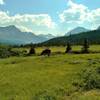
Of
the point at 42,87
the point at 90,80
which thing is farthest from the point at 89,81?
the point at 42,87

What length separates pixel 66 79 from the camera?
121 feet

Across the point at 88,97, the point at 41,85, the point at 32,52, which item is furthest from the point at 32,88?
the point at 32,52

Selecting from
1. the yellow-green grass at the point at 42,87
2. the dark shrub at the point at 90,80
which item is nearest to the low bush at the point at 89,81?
the dark shrub at the point at 90,80

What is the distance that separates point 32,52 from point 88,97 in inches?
3000

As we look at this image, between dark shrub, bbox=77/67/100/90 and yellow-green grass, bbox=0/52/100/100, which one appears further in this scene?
dark shrub, bbox=77/67/100/90

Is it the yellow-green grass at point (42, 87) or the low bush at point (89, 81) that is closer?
the yellow-green grass at point (42, 87)

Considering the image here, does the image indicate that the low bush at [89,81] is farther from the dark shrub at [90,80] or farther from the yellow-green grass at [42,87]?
the yellow-green grass at [42,87]

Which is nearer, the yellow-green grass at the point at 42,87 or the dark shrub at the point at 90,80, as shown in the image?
the yellow-green grass at the point at 42,87

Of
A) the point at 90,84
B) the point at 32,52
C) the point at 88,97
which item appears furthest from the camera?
the point at 32,52

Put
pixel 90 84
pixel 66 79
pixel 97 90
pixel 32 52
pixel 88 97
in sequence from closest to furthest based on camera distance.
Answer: pixel 88 97
pixel 97 90
pixel 90 84
pixel 66 79
pixel 32 52

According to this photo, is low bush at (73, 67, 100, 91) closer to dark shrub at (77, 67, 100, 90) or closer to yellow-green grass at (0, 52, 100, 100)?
dark shrub at (77, 67, 100, 90)

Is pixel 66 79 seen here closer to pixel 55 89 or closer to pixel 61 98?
pixel 55 89

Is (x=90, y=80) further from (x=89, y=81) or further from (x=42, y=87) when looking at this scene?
(x=42, y=87)

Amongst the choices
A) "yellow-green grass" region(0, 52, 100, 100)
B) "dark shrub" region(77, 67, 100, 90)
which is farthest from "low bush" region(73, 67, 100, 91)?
"yellow-green grass" region(0, 52, 100, 100)
